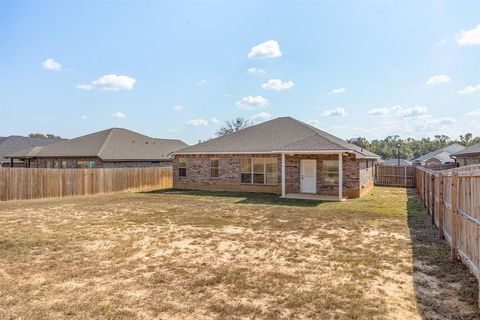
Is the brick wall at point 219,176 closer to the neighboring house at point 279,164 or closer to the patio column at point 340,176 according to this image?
the neighboring house at point 279,164

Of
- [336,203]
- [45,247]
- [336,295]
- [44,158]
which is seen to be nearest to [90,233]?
[45,247]

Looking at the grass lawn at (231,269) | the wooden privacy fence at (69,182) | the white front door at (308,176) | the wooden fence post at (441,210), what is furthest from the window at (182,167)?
the wooden fence post at (441,210)

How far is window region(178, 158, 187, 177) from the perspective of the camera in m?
22.6

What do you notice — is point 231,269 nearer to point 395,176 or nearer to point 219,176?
point 219,176

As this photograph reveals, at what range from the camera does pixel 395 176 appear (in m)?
25.0

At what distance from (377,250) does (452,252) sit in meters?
1.38

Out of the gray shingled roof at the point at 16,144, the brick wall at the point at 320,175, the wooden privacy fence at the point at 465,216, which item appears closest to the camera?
the wooden privacy fence at the point at 465,216

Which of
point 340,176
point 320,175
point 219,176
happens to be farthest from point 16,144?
point 340,176

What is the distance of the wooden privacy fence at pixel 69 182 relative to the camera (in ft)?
56.5

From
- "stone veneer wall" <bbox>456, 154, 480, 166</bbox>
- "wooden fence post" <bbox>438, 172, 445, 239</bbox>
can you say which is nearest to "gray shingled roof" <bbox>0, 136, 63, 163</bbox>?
"wooden fence post" <bbox>438, 172, 445, 239</bbox>

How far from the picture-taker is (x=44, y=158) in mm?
27922

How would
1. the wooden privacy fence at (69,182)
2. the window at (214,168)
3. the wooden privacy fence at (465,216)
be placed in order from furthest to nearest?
the window at (214,168), the wooden privacy fence at (69,182), the wooden privacy fence at (465,216)

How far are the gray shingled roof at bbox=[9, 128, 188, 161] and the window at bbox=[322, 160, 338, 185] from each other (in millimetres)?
12636

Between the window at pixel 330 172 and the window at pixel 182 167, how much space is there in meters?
9.61
